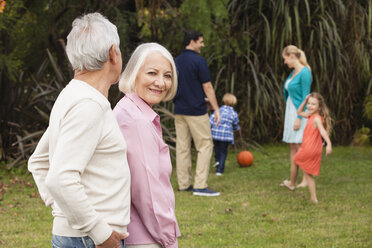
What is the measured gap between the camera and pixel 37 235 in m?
5.02

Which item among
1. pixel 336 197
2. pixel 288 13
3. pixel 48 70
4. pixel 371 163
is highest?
pixel 288 13

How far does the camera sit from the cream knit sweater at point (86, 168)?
5.80 ft

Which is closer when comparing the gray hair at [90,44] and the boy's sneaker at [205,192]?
the gray hair at [90,44]

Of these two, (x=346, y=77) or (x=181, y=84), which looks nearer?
(x=181, y=84)

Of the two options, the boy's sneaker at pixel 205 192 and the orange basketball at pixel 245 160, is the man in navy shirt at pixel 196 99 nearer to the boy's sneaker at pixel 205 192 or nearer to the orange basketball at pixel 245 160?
the boy's sneaker at pixel 205 192

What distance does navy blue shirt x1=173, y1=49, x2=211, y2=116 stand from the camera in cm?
679

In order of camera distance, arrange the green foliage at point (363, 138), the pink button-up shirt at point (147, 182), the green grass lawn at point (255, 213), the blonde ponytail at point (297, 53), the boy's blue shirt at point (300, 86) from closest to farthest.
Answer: the pink button-up shirt at point (147, 182) < the green grass lawn at point (255, 213) < the green foliage at point (363, 138) < the boy's blue shirt at point (300, 86) < the blonde ponytail at point (297, 53)

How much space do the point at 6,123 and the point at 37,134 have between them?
0.80 metres

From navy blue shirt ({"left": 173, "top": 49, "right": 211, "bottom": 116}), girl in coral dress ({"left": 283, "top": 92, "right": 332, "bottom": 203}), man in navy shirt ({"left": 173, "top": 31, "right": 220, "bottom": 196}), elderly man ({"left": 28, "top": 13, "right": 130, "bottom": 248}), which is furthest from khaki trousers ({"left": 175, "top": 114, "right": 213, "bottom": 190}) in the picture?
elderly man ({"left": 28, "top": 13, "right": 130, "bottom": 248})

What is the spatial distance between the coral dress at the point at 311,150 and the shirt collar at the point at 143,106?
437 cm

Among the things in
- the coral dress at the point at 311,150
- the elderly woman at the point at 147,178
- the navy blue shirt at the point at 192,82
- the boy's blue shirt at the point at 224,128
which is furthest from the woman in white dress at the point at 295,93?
the elderly woman at the point at 147,178

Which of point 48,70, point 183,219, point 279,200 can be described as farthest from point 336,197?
point 48,70

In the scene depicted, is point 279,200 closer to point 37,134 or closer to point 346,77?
point 37,134

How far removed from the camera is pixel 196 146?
7023mm
